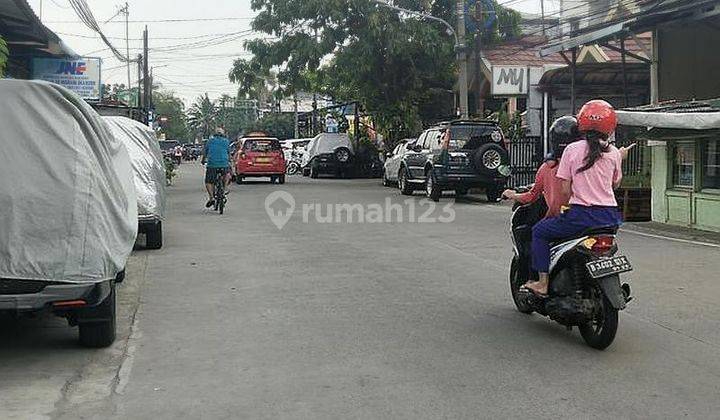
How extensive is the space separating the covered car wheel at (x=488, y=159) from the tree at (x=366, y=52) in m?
9.45

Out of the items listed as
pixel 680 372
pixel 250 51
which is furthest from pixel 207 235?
pixel 250 51

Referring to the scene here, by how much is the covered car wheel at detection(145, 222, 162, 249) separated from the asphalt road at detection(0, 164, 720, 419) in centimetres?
48

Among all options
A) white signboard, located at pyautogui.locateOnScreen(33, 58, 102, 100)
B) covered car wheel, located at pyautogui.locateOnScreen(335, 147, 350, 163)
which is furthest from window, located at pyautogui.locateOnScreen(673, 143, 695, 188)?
covered car wheel, located at pyautogui.locateOnScreen(335, 147, 350, 163)

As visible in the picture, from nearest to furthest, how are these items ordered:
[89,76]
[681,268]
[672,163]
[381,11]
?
[681,268]
[672,163]
[89,76]
[381,11]

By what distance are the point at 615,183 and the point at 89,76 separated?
2180 centimetres

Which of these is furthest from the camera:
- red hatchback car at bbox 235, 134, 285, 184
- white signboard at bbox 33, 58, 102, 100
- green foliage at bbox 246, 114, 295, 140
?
green foliage at bbox 246, 114, 295, 140

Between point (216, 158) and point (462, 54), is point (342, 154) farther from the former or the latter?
point (216, 158)

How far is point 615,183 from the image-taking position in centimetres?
636

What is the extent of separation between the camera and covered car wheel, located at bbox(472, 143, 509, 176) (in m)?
20.2

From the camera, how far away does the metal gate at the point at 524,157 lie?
24328 mm

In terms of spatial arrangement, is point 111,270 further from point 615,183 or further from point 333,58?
point 333,58

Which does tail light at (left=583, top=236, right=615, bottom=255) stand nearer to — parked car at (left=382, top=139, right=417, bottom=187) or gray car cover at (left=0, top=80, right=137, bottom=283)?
gray car cover at (left=0, top=80, right=137, bottom=283)

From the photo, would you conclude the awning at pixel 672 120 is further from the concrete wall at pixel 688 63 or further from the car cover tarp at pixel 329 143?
the car cover tarp at pixel 329 143

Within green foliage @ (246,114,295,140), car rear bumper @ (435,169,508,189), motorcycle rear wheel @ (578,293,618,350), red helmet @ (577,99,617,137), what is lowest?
motorcycle rear wheel @ (578,293,618,350)
